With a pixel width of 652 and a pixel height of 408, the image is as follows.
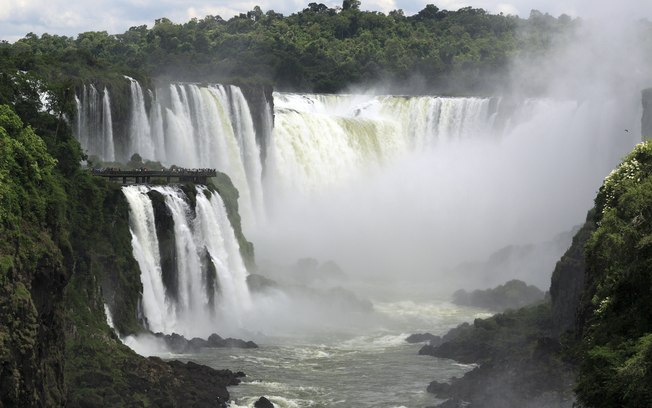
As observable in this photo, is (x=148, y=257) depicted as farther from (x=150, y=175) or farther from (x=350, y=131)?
(x=350, y=131)

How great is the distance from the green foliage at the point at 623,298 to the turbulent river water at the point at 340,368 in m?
11.3

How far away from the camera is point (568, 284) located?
1889 inches

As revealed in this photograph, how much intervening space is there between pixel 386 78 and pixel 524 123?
98.7 ft

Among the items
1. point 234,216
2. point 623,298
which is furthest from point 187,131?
point 623,298

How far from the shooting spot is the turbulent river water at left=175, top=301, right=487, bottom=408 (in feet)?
143


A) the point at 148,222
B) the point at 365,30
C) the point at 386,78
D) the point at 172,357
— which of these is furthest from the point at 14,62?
the point at 365,30

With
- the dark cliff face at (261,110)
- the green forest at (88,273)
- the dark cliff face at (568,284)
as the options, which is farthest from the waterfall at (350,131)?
the dark cliff face at (568,284)

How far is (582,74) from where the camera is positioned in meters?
98.2

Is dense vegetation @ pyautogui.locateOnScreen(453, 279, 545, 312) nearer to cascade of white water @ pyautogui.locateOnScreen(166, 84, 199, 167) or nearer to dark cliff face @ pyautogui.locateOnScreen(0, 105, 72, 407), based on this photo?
cascade of white water @ pyautogui.locateOnScreen(166, 84, 199, 167)

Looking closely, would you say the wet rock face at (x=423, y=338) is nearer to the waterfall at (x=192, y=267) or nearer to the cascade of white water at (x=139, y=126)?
the waterfall at (x=192, y=267)

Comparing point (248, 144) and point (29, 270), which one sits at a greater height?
point (248, 144)

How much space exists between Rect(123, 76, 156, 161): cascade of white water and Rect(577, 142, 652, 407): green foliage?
3577cm

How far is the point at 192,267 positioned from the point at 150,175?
15.3 ft

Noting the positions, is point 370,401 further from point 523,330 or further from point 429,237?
point 429,237
